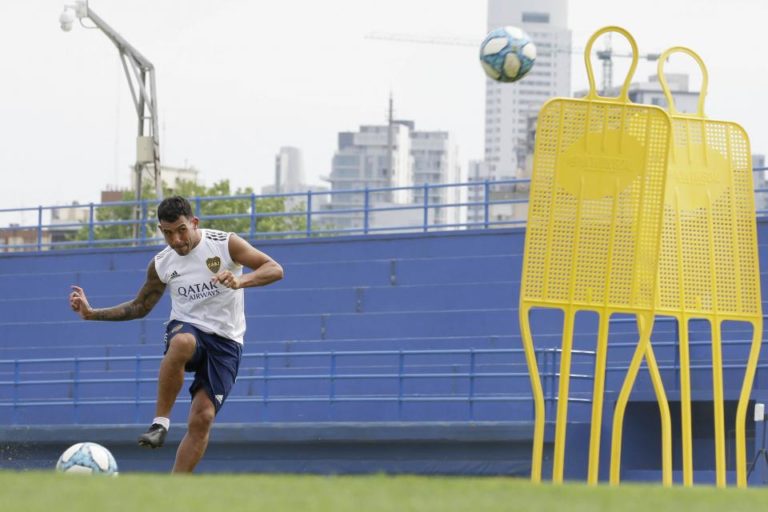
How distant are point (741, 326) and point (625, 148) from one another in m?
6.33

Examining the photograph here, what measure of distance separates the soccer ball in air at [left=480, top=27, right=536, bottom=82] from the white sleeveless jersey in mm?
6506

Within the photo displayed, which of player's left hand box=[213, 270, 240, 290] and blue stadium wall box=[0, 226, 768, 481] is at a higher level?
player's left hand box=[213, 270, 240, 290]

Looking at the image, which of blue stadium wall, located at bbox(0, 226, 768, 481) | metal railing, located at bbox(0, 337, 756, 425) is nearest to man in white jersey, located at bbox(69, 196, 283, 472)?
blue stadium wall, located at bbox(0, 226, 768, 481)

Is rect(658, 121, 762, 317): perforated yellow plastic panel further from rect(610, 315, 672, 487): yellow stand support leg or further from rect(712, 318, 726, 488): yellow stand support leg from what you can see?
rect(610, 315, 672, 487): yellow stand support leg

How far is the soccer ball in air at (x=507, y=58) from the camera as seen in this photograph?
15.6 m

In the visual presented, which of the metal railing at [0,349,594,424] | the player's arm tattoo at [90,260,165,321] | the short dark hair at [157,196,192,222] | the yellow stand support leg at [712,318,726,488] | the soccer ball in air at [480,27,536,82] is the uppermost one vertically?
the soccer ball in air at [480,27,536,82]

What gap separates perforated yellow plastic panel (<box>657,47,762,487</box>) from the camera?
1212 cm

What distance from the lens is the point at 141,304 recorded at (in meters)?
9.85

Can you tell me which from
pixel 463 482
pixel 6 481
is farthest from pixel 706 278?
pixel 6 481

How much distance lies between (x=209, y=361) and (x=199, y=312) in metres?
0.29

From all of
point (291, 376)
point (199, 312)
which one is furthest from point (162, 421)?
point (291, 376)

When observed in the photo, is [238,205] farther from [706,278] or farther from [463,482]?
[463,482]

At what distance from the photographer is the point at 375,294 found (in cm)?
2009

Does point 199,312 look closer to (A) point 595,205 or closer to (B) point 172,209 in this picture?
(B) point 172,209
